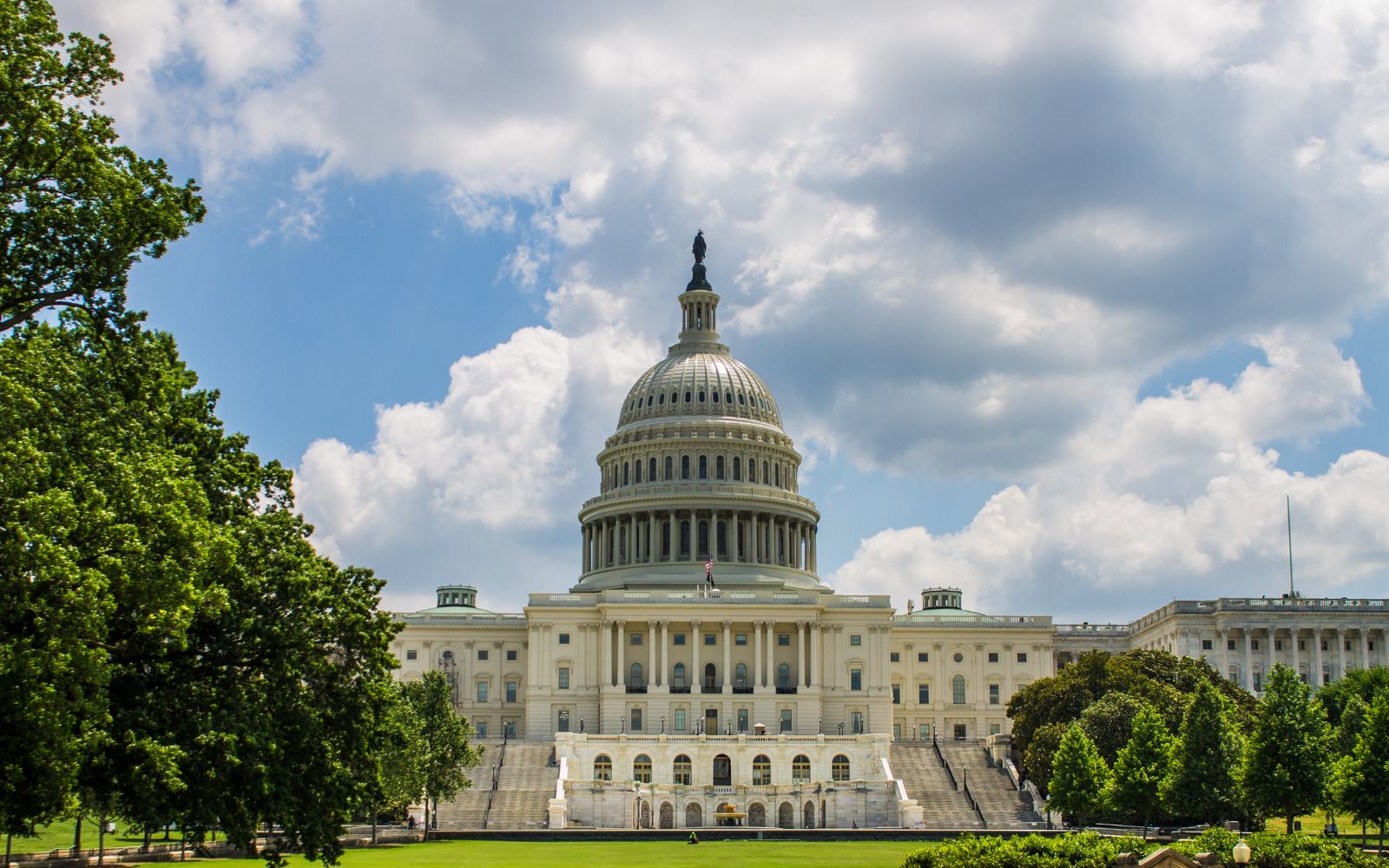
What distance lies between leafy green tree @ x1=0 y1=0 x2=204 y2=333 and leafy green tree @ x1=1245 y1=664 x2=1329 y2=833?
60967 mm

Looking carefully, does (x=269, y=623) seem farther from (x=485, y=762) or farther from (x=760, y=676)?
(x=760, y=676)

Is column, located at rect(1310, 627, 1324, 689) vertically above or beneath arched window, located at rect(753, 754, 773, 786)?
above

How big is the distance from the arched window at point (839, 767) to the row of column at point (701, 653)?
68.9 ft

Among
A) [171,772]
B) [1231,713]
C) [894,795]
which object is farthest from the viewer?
[894,795]

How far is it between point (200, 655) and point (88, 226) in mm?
11613

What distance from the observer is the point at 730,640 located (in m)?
149

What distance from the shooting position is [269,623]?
45250 mm


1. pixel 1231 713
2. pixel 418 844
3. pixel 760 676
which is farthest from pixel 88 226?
pixel 760 676

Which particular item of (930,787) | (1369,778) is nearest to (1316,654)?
→ (930,787)

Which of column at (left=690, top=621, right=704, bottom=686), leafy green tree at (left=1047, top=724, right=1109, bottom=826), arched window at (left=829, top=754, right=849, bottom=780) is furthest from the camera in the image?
column at (left=690, top=621, right=704, bottom=686)

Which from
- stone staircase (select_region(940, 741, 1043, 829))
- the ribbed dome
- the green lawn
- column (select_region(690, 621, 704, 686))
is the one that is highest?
the ribbed dome

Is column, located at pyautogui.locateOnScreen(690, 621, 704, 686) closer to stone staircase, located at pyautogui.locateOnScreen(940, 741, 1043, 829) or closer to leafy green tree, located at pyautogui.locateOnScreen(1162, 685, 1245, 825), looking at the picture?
stone staircase, located at pyautogui.locateOnScreen(940, 741, 1043, 829)

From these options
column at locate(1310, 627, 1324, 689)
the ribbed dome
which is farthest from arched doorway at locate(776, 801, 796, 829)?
column at locate(1310, 627, 1324, 689)

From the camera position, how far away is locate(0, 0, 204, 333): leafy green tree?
4062 centimetres
